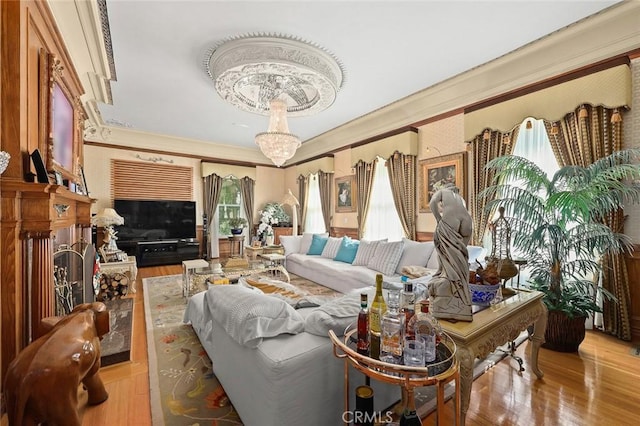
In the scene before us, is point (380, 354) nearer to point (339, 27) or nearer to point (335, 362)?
point (335, 362)

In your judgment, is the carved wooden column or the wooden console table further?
the carved wooden column

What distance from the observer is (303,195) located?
297 inches

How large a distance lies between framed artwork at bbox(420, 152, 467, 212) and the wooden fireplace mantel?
4.04 metres

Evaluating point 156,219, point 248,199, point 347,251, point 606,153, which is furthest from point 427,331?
point 248,199

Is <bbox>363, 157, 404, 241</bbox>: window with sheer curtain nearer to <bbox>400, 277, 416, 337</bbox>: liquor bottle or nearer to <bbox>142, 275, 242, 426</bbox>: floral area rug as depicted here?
<bbox>142, 275, 242, 426</bbox>: floral area rug

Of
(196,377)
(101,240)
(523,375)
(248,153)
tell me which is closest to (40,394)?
(196,377)

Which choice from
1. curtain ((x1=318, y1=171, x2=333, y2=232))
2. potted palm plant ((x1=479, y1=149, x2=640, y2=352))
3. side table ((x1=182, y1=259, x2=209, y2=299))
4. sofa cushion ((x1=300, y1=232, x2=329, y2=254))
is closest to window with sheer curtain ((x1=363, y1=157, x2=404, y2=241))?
sofa cushion ((x1=300, y1=232, x2=329, y2=254))

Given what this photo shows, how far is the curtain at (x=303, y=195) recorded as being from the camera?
7.43m

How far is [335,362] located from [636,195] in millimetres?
3079

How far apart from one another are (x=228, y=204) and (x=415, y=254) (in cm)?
561

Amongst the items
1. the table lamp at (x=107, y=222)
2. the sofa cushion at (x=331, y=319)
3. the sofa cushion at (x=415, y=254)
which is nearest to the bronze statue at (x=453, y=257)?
the sofa cushion at (x=331, y=319)

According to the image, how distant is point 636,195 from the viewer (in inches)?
94.8

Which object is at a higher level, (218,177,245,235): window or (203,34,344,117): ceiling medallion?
(203,34,344,117): ceiling medallion

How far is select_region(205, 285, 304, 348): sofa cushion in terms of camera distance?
1416mm
